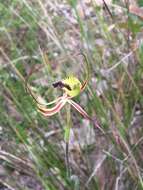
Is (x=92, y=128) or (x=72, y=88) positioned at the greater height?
(x=72, y=88)

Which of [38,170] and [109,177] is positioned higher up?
[38,170]

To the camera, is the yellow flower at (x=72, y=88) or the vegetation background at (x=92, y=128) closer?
the yellow flower at (x=72, y=88)

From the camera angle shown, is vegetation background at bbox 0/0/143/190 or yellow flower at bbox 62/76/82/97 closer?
yellow flower at bbox 62/76/82/97

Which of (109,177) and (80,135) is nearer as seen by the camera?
(109,177)

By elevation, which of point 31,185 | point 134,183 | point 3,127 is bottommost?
point 134,183

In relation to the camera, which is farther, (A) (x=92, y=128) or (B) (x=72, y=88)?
(A) (x=92, y=128)

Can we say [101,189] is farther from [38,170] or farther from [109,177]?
[38,170]

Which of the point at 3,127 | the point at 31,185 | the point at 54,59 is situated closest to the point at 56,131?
the point at 3,127

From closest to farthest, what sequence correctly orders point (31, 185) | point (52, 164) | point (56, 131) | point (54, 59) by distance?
point (52, 164), point (56, 131), point (31, 185), point (54, 59)

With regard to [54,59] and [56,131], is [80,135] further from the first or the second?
[54,59]

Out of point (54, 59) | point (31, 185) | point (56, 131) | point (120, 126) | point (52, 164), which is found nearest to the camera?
point (120, 126)
